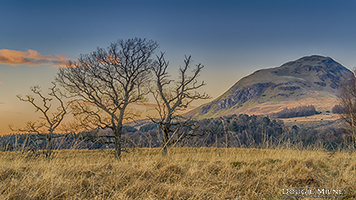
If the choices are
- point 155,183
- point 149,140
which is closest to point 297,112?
point 149,140

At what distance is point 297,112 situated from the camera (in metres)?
176

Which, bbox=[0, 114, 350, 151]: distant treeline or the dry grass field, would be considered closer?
the dry grass field

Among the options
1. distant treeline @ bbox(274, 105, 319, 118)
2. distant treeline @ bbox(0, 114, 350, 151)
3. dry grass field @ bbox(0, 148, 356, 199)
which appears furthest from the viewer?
distant treeline @ bbox(274, 105, 319, 118)

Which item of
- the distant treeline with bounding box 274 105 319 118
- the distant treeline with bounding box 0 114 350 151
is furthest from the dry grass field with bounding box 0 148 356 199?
the distant treeline with bounding box 274 105 319 118

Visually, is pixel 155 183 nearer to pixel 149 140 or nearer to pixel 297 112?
pixel 149 140

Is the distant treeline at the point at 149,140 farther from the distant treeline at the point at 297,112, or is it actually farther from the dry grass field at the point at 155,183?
the distant treeline at the point at 297,112

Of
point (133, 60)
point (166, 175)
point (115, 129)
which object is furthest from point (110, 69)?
point (166, 175)

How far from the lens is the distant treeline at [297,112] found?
170750 millimetres

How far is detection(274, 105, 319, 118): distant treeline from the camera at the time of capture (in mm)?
170750

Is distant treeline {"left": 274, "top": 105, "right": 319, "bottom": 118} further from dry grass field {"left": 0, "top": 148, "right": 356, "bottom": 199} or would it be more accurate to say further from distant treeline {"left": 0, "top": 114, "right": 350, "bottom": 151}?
dry grass field {"left": 0, "top": 148, "right": 356, "bottom": 199}

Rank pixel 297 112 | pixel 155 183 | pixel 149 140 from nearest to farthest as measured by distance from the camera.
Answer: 1. pixel 155 183
2. pixel 149 140
3. pixel 297 112

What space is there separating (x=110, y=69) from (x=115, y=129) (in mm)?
6621

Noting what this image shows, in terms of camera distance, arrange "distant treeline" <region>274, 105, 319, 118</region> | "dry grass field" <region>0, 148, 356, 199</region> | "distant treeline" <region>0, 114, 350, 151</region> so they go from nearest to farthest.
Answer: "dry grass field" <region>0, 148, 356, 199</region>, "distant treeline" <region>0, 114, 350, 151</region>, "distant treeline" <region>274, 105, 319, 118</region>

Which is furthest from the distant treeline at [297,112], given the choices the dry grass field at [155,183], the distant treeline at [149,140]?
the dry grass field at [155,183]
